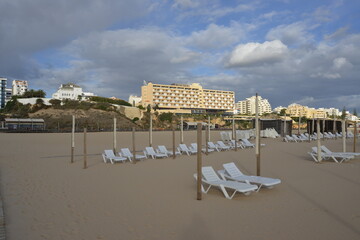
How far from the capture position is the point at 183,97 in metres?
79.4

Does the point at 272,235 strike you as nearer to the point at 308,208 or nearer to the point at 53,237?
the point at 308,208

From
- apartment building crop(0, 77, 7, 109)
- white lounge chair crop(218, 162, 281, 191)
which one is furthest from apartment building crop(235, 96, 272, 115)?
white lounge chair crop(218, 162, 281, 191)

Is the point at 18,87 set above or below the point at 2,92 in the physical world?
above

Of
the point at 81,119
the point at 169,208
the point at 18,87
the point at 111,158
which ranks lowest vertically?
the point at 169,208

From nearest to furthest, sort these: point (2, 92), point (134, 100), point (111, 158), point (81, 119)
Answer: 1. point (111, 158)
2. point (81, 119)
3. point (134, 100)
4. point (2, 92)

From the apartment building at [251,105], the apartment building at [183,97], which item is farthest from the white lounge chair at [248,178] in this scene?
the apartment building at [251,105]

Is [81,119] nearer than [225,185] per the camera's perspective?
No

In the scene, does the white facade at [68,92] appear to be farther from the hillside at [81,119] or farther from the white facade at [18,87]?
the white facade at [18,87]

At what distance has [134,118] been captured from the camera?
176 feet

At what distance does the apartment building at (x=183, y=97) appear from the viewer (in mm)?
76500

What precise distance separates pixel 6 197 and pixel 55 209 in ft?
4.94

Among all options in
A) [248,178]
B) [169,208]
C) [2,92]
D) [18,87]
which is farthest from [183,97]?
[169,208]

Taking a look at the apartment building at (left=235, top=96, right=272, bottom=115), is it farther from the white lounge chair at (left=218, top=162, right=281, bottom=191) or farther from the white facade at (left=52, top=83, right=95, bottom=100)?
the white lounge chair at (left=218, top=162, right=281, bottom=191)

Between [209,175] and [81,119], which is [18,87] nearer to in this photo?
[81,119]
